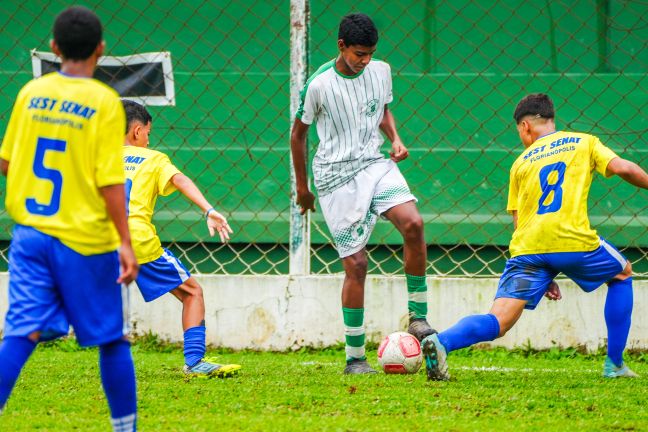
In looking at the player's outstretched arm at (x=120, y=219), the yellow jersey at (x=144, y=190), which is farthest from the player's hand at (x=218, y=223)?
the player's outstretched arm at (x=120, y=219)

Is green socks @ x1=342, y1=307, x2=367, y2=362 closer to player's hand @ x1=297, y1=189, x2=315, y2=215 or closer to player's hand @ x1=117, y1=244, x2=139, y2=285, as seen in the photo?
player's hand @ x1=297, y1=189, x2=315, y2=215

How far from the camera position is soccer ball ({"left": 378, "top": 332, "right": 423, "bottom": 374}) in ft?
16.6

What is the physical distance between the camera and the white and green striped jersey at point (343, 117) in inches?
207

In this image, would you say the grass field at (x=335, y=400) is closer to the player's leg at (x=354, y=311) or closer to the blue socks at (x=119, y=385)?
the player's leg at (x=354, y=311)

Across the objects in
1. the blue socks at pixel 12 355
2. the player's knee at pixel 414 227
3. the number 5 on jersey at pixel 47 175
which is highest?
the number 5 on jersey at pixel 47 175

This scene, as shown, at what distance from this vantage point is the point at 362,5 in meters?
6.86

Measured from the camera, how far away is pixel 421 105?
6695 mm

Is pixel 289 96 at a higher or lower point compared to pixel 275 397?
higher

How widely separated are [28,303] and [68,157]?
1.55 ft

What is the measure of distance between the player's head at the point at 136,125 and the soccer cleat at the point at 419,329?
1733 millimetres

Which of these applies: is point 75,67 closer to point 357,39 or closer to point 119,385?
point 119,385

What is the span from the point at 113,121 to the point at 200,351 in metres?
2.21

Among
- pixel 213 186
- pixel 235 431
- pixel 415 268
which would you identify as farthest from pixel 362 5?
pixel 235 431

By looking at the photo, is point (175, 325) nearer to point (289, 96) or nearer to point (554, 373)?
point (289, 96)
